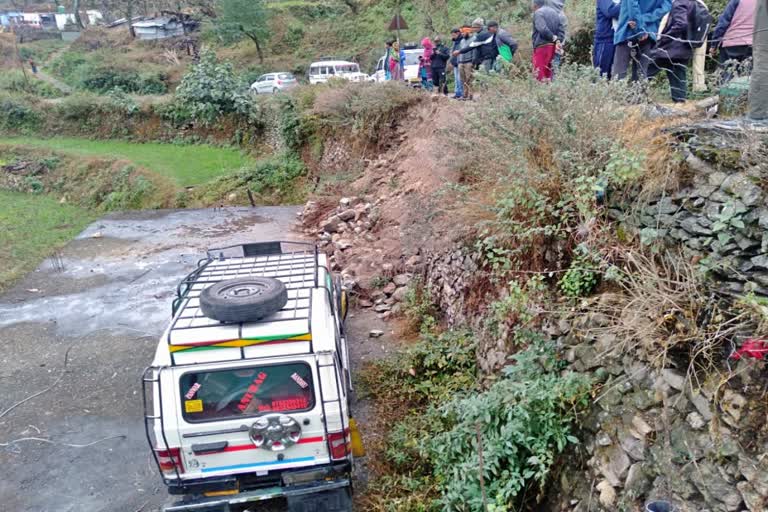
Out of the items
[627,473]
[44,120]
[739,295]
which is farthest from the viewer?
[44,120]

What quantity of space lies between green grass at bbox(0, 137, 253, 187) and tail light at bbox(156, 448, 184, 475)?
666 inches

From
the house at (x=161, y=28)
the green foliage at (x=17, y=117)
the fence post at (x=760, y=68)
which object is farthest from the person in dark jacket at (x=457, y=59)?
the house at (x=161, y=28)

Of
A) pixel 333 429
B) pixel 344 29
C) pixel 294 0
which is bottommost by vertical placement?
pixel 333 429

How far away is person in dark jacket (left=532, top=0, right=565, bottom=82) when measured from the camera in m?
9.33

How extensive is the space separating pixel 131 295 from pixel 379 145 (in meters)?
8.73

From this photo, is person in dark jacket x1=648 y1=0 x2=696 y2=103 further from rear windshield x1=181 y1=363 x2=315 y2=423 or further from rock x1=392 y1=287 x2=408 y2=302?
rear windshield x1=181 y1=363 x2=315 y2=423

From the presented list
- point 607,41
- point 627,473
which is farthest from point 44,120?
point 627,473

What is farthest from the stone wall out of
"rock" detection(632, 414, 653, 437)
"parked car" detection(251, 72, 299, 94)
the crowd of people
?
"parked car" detection(251, 72, 299, 94)

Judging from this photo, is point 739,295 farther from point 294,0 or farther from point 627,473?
point 294,0

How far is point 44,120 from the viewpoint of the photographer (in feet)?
96.2

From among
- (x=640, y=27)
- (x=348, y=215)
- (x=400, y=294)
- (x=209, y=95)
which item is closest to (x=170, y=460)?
(x=400, y=294)

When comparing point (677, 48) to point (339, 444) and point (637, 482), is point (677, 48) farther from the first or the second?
point (339, 444)

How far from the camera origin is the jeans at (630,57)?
25.4ft

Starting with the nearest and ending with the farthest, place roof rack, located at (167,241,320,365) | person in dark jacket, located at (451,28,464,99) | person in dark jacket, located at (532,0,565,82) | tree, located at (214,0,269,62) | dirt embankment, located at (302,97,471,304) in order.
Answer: roof rack, located at (167,241,320,365)
dirt embankment, located at (302,97,471,304)
person in dark jacket, located at (532,0,565,82)
person in dark jacket, located at (451,28,464,99)
tree, located at (214,0,269,62)
